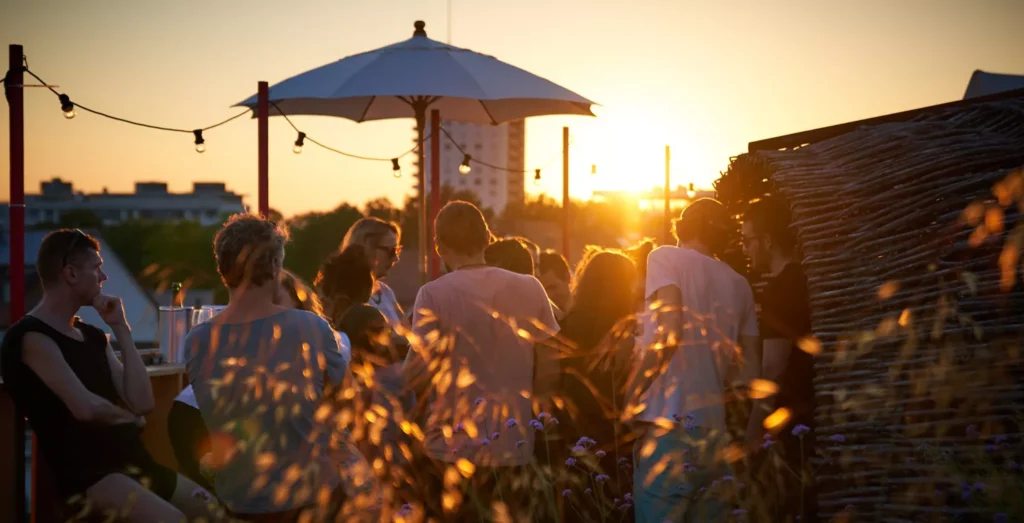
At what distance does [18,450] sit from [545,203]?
112944mm

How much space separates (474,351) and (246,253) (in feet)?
3.58

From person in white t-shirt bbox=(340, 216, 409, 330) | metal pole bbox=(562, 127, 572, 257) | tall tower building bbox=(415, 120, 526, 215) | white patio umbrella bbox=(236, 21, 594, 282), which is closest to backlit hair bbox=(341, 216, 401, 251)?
person in white t-shirt bbox=(340, 216, 409, 330)

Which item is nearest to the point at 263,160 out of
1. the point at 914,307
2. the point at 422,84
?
the point at 422,84

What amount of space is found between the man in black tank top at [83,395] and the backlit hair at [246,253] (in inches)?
35.0

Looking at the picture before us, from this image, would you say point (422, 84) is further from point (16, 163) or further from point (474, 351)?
point (474, 351)

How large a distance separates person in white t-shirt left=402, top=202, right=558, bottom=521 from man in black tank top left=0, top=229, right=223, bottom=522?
36.0 inches

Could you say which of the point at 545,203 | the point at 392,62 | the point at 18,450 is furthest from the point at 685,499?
the point at 545,203

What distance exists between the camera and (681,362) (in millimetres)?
4188

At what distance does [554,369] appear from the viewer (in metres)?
4.56

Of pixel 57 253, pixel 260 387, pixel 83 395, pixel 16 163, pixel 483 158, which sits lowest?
pixel 83 395

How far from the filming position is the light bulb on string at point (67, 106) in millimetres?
7969

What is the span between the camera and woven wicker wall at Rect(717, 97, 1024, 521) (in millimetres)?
3301

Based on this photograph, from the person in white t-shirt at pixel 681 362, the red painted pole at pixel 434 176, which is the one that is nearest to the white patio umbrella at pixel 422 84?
the red painted pole at pixel 434 176

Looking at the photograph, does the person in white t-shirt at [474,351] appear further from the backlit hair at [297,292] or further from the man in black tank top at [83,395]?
the man in black tank top at [83,395]
